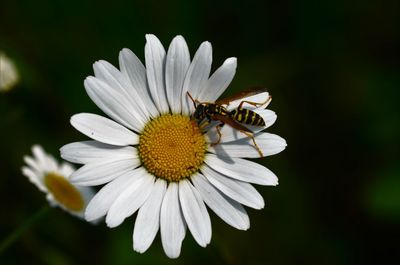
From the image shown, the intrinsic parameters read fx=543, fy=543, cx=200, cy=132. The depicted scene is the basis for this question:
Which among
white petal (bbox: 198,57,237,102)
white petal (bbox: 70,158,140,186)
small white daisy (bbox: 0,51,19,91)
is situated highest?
small white daisy (bbox: 0,51,19,91)

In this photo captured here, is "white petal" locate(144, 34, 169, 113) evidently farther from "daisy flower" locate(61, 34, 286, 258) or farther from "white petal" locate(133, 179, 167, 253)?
"white petal" locate(133, 179, 167, 253)

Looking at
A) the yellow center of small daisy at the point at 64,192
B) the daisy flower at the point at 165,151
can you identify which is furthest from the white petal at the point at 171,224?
the yellow center of small daisy at the point at 64,192

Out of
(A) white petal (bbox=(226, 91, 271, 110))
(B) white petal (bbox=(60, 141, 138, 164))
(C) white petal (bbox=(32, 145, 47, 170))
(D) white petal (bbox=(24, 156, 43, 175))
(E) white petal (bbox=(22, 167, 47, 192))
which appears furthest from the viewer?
(C) white petal (bbox=(32, 145, 47, 170))

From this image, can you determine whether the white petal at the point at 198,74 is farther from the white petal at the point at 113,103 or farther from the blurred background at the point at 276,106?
the blurred background at the point at 276,106

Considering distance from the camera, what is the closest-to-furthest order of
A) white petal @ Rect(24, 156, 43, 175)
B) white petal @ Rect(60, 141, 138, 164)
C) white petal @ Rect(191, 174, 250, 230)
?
white petal @ Rect(60, 141, 138, 164) < white petal @ Rect(191, 174, 250, 230) < white petal @ Rect(24, 156, 43, 175)

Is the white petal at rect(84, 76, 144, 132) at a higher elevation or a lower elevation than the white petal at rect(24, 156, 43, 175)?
higher

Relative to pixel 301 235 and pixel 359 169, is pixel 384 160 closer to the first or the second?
pixel 359 169

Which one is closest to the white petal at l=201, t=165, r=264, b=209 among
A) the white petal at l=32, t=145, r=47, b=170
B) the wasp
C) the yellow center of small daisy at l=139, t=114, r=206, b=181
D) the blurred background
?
the yellow center of small daisy at l=139, t=114, r=206, b=181

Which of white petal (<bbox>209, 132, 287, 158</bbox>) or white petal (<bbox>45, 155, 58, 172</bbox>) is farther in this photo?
white petal (<bbox>45, 155, 58, 172</bbox>)
